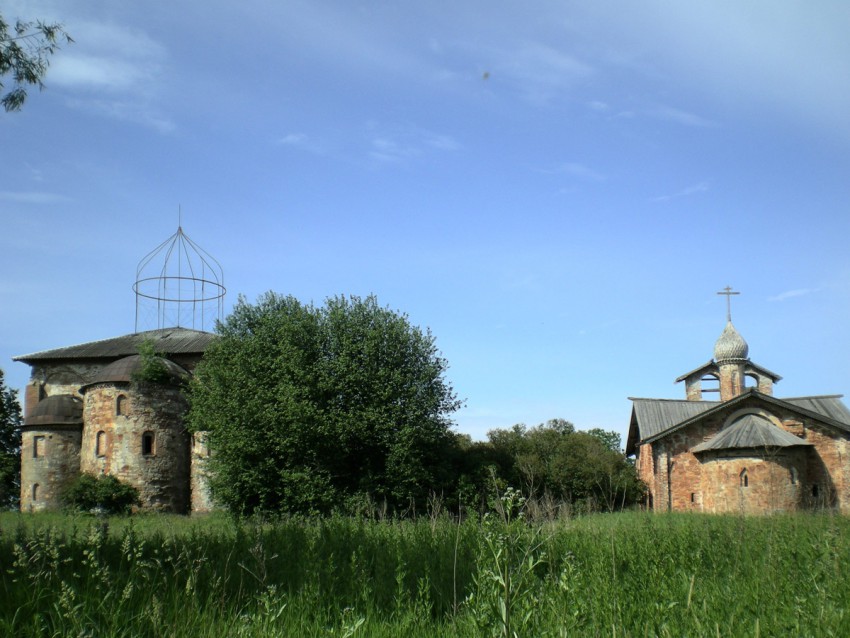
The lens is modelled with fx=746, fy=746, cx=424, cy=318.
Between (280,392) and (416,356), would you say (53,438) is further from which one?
(416,356)

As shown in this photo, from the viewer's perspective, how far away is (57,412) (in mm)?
36969

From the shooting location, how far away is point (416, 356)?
32219mm

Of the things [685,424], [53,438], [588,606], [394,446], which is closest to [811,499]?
[685,424]

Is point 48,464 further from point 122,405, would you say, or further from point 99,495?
point 99,495

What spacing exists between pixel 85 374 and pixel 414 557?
3828 cm

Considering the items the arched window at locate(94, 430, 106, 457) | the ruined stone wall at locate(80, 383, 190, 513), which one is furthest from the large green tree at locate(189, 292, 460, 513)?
the arched window at locate(94, 430, 106, 457)

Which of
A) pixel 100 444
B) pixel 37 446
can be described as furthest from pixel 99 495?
pixel 37 446

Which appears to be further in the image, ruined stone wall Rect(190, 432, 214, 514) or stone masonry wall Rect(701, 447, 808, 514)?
ruined stone wall Rect(190, 432, 214, 514)

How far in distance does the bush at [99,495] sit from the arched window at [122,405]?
9.91ft

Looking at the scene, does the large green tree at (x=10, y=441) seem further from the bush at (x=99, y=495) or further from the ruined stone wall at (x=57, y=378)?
the bush at (x=99, y=495)

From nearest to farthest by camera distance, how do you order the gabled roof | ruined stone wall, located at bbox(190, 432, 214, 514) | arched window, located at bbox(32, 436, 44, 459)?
the gabled roof, ruined stone wall, located at bbox(190, 432, 214, 514), arched window, located at bbox(32, 436, 44, 459)

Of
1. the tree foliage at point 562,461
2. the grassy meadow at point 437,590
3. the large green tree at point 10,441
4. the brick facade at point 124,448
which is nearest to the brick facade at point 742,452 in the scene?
the tree foliage at point 562,461

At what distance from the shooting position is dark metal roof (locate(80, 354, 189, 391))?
35.3 metres

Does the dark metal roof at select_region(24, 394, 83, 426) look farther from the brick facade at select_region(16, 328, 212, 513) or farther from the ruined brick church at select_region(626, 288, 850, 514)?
the ruined brick church at select_region(626, 288, 850, 514)
